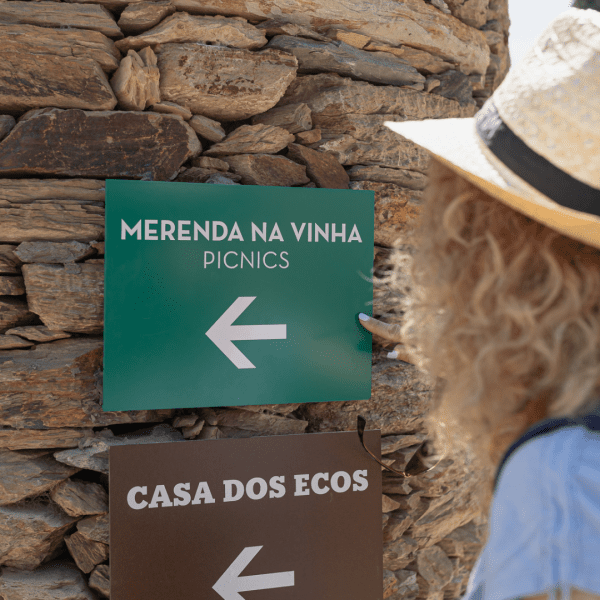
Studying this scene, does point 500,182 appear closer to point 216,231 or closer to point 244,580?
point 216,231

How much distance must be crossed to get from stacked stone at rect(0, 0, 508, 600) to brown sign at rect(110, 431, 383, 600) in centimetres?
14

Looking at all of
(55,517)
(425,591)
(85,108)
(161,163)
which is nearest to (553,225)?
(161,163)

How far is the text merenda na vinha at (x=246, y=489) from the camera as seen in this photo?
5.85 feet

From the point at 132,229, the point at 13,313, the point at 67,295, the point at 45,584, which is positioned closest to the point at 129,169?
the point at 132,229

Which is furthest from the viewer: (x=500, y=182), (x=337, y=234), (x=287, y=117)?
(x=287, y=117)

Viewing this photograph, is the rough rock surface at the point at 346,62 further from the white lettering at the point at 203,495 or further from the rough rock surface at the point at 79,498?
the rough rock surface at the point at 79,498

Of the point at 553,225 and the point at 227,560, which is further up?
the point at 553,225

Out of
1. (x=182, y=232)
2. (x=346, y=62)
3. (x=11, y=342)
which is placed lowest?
(x=11, y=342)

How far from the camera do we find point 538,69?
0.61 meters

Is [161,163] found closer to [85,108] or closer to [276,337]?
[85,108]

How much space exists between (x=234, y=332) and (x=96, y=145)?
783 millimetres

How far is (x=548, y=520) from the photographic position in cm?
49

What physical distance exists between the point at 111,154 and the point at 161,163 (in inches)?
6.5

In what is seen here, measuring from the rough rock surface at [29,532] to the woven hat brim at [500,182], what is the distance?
179 centimetres
